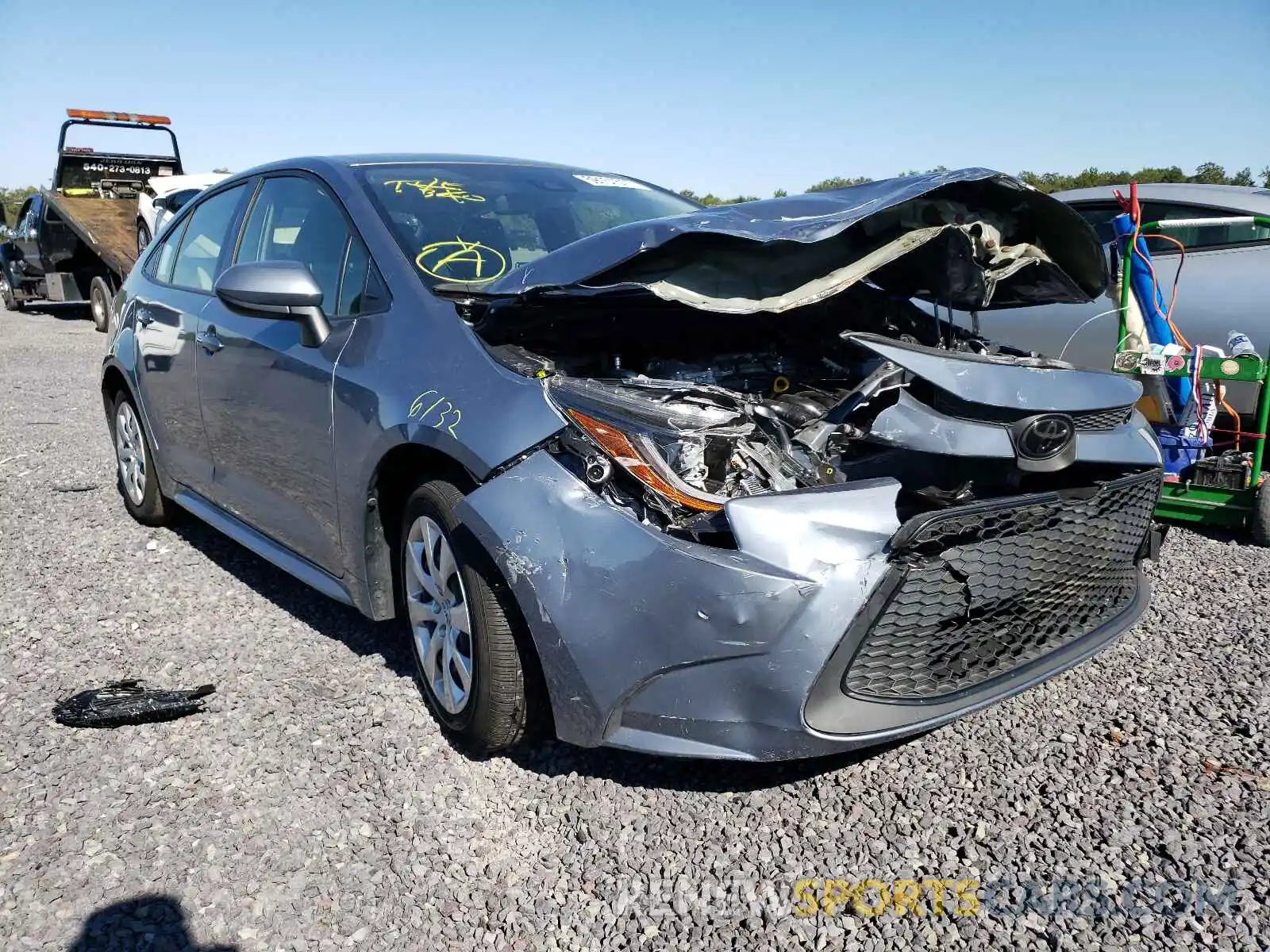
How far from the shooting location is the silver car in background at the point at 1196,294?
4.80 meters

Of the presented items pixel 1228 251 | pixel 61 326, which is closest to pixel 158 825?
pixel 1228 251

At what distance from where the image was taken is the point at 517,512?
2.35 metres

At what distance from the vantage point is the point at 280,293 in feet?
9.58

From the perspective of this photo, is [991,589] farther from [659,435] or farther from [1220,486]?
[1220,486]

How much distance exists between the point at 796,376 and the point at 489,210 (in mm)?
1233

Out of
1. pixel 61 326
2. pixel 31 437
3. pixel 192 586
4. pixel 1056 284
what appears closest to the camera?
pixel 1056 284

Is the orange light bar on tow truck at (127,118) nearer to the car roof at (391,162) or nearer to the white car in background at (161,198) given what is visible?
the white car in background at (161,198)

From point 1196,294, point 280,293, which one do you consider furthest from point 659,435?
point 1196,294

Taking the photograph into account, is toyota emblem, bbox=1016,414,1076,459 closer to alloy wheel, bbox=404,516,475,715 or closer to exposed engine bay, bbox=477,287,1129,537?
exposed engine bay, bbox=477,287,1129,537

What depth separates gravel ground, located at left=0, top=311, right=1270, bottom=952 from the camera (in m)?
2.10

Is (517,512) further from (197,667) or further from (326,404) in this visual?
(197,667)

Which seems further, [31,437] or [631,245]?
[31,437]

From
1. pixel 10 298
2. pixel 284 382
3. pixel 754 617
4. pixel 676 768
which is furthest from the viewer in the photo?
pixel 10 298

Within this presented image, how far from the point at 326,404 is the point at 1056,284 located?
2.42m
